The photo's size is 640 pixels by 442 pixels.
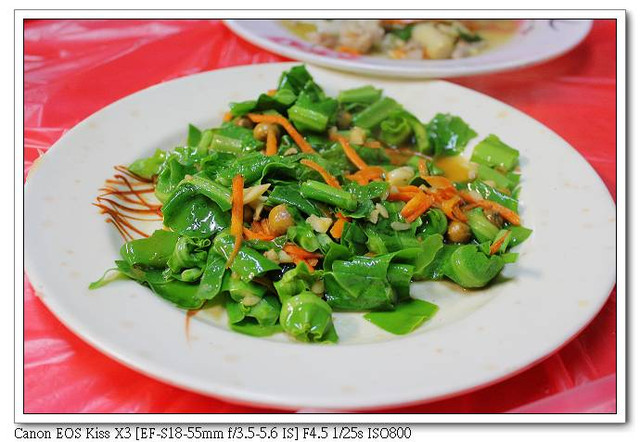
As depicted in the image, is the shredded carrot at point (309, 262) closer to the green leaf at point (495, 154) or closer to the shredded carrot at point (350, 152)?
the shredded carrot at point (350, 152)

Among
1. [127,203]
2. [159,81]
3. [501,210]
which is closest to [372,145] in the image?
[501,210]

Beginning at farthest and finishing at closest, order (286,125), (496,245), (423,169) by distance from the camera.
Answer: (286,125) < (423,169) < (496,245)

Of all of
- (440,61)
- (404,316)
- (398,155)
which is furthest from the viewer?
(440,61)

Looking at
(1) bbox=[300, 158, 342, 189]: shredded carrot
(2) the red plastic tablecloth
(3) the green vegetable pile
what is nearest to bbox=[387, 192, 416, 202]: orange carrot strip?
(3) the green vegetable pile

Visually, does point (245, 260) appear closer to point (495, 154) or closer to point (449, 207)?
point (449, 207)

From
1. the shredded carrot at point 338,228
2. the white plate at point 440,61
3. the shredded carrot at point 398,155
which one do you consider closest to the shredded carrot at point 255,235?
the shredded carrot at point 338,228
